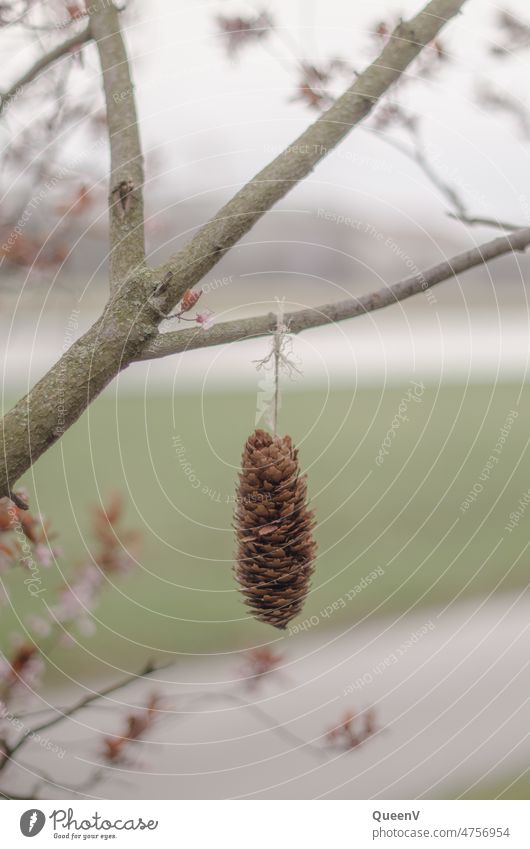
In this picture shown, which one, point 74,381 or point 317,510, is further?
point 317,510

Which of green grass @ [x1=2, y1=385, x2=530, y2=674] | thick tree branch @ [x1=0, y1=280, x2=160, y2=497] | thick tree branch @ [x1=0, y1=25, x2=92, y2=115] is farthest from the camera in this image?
green grass @ [x1=2, y1=385, x2=530, y2=674]

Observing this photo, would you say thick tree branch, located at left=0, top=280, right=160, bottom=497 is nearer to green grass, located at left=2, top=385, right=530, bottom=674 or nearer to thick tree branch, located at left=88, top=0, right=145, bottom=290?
thick tree branch, located at left=88, top=0, right=145, bottom=290

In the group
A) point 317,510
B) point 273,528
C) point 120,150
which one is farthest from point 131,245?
point 317,510

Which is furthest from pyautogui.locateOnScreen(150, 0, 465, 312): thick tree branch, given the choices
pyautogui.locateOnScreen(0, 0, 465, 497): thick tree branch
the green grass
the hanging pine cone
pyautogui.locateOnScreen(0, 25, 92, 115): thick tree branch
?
the green grass

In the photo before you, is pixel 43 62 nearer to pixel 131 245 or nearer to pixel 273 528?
pixel 131 245

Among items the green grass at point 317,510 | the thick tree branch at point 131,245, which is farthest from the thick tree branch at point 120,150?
the green grass at point 317,510

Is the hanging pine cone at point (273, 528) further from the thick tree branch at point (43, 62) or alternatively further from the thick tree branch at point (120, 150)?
the thick tree branch at point (43, 62)
